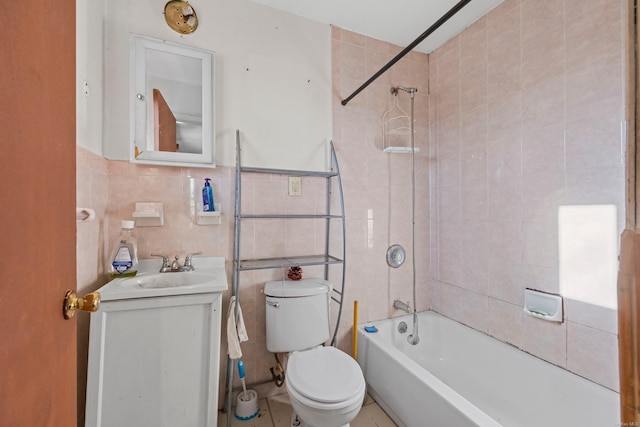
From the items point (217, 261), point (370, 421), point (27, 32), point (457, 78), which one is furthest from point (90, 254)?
point (457, 78)

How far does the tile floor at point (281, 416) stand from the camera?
1561 mm

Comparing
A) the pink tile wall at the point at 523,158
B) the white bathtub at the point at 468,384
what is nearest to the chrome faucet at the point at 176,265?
the white bathtub at the point at 468,384

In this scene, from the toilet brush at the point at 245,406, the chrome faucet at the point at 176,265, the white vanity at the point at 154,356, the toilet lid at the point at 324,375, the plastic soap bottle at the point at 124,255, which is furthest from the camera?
the toilet brush at the point at 245,406

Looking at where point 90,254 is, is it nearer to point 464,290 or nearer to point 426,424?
point 426,424

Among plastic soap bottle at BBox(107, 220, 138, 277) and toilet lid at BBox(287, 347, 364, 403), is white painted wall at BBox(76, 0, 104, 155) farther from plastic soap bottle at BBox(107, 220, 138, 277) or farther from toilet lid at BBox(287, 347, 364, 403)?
toilet lid at BBox(287, 347, 364, 403)

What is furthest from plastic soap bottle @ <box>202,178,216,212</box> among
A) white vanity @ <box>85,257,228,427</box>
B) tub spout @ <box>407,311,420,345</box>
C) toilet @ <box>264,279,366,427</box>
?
tub spout @ <box>407,311,420,345</box>

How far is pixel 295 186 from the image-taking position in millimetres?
1837

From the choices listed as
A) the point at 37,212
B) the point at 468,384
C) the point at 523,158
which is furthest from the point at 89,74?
the point at 468,384

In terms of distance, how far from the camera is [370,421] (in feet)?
5.25

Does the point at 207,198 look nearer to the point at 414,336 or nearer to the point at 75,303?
the point at 75,303

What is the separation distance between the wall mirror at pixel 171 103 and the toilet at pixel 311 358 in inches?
35.5

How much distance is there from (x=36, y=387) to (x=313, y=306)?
1265mm

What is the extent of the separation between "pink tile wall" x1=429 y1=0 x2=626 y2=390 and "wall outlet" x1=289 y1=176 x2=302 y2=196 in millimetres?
1127

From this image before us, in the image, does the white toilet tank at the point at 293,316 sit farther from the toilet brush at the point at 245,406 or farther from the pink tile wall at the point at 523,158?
the pink tile wall at the point at 523,158
